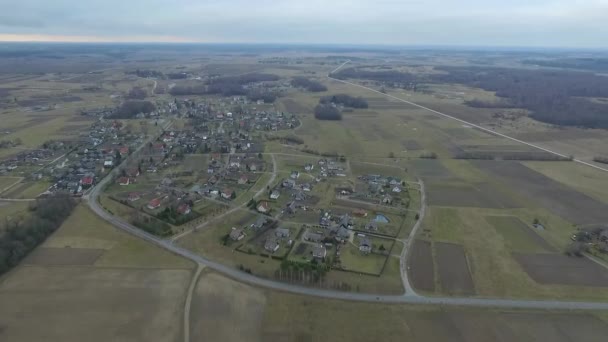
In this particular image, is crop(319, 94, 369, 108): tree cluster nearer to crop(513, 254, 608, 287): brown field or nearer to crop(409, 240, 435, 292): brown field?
crop(409, 240, 435, 292): brown field

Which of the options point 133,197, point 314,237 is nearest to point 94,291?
point 133,197

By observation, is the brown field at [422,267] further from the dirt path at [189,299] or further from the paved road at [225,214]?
the paved road at [225,214]

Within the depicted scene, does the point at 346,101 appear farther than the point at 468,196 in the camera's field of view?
Yes

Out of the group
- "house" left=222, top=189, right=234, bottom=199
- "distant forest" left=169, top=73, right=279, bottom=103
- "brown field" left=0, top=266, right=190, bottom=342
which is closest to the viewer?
"brown field" left=0, top=266, right=190, bottom=342

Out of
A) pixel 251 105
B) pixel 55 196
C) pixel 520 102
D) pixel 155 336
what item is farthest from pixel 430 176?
pixel 520 102

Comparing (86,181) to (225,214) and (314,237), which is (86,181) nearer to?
(225,214)

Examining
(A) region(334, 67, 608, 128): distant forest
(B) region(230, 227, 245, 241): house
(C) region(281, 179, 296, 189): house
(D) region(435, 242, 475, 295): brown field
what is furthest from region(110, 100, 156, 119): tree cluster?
(A) region(334, 67, 608, 128): distant forest
